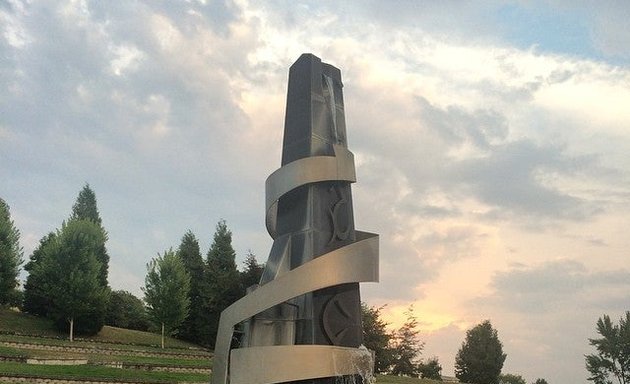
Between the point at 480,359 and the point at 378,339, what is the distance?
9030 mm

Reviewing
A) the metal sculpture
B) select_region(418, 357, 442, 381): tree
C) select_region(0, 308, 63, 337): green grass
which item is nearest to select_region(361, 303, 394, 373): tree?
select_region(418, 357, 442, 381): tree

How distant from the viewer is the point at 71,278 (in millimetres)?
42438

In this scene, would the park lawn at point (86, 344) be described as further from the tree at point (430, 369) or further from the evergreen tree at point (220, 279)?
the tree at point (430, 369)

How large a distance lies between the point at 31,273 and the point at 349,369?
143ft

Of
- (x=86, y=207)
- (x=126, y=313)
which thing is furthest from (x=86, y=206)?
(x=126, y=313)

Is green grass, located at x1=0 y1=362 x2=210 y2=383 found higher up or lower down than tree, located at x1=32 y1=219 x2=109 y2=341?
lower down

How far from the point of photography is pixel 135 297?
61594 mm

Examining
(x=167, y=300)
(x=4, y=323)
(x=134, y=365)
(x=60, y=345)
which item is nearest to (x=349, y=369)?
(x=134, y=365)

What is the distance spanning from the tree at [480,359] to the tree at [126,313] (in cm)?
2623

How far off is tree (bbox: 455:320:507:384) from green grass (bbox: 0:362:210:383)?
2974cm

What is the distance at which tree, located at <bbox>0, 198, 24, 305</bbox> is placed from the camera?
45062 mm

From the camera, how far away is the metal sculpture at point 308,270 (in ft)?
46.1

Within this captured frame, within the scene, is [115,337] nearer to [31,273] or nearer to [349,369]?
[31,273]

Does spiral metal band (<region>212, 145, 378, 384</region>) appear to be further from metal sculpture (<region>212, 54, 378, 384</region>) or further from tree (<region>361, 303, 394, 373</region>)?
tree (<region>361, 303, 394, 373</region>)
